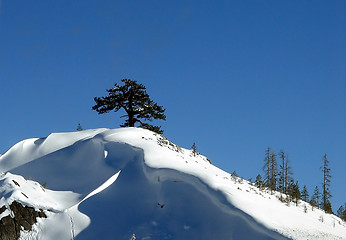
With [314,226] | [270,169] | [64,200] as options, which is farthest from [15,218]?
[270,169]

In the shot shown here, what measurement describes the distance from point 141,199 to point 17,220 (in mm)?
4668

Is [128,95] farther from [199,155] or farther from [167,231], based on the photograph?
[167,231]

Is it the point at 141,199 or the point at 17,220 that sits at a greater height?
the point at 141,199

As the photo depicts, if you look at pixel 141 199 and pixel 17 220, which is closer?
pixel 17 220

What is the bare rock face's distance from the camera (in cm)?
1623

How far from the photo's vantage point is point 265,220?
52.3ft

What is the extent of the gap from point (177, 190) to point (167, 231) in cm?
206

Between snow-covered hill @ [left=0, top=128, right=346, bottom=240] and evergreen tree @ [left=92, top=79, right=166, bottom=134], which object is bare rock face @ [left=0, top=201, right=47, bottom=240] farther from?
evergreen tree @ [left=92, top=79, right=166, bottom=134]

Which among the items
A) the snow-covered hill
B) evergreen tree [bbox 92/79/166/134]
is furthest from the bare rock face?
evergreen tree [bbox 92/79/166/134]

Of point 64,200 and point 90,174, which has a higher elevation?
point 90,174

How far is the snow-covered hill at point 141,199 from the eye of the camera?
54.3 ft

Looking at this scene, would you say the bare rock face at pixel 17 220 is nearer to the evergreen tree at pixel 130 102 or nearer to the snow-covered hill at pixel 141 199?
the snow-covered hill at pixel 141 199

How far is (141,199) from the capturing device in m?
18.7

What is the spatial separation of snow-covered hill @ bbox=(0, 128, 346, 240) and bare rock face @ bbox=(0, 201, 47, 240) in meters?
0.19
